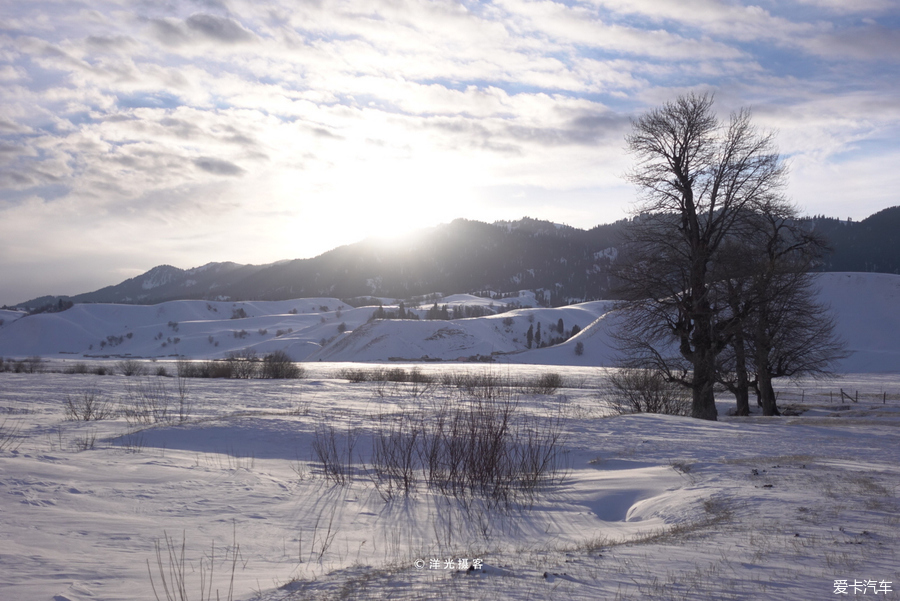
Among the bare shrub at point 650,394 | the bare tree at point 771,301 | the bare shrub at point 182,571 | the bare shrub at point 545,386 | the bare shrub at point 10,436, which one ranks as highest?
the bare tree at point 771,301

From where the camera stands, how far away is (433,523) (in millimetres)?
6719

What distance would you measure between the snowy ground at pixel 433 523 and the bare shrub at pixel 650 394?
806cm

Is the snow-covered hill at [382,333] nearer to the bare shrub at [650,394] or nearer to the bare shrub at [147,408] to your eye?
the bare shrub at [650,394]

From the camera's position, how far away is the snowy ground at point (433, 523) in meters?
3.98

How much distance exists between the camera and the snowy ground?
3982mm

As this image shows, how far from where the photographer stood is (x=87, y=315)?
168000 mm

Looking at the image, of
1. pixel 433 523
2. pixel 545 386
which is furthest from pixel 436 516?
pixel 545 386

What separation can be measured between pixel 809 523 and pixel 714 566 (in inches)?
83.4

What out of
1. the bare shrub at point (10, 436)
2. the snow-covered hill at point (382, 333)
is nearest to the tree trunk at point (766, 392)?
the snow-covered hill at point (382, 333)

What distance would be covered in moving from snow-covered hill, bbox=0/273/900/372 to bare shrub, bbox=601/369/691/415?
1400 millimetres

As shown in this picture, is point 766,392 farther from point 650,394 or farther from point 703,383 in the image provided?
point 703,383

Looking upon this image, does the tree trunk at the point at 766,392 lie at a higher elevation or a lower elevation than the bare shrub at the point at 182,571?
lower

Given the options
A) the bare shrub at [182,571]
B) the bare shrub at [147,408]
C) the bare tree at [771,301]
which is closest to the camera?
the bare shrub at [182,571]

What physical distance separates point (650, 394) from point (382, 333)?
73961 mm
